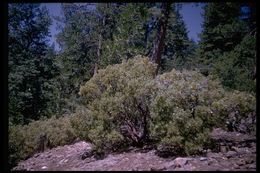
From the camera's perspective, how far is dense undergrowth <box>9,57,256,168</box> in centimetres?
916

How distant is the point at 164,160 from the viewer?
900 centimetres

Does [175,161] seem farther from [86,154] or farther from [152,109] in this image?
[86,154]

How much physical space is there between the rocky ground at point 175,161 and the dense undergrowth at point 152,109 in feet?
1.66

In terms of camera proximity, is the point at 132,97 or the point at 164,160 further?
the point at 132,97

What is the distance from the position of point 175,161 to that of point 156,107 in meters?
1.85

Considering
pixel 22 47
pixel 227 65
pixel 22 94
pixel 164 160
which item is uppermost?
pixel 22 47

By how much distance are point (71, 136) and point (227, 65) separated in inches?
426

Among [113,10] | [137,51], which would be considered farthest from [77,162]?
[113,10]

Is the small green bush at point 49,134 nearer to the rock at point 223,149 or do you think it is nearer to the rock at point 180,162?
the rock at point 180,162

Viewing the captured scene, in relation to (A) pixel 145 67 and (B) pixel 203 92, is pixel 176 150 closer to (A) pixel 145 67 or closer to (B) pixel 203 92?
(B) pixel 203 92

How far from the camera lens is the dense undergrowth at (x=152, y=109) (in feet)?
30.0

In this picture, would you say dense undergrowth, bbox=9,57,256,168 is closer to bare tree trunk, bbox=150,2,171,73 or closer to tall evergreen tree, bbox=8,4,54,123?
bare tree trunk, bbox=150,2,171,73

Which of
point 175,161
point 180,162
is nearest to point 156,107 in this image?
point 175,161

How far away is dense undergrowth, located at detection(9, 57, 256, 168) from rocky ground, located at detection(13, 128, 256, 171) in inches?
19.9
